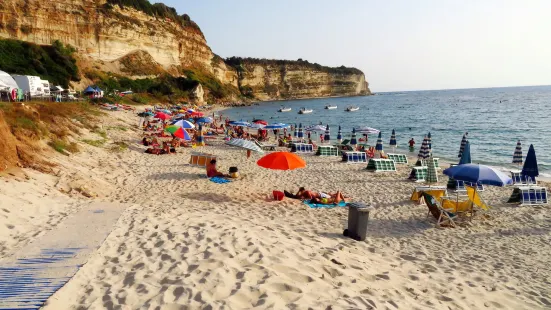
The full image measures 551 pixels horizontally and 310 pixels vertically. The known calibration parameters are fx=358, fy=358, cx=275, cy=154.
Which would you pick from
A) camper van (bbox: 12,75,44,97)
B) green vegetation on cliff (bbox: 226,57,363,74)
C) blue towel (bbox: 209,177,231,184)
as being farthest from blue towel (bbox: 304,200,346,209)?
green vegetation on cliff (bbox: 226,57,363,74)

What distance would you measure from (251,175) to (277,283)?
9810 mm

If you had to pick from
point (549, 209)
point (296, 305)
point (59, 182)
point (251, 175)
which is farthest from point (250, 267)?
point (549, 209)

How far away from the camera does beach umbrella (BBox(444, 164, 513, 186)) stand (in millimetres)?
8758

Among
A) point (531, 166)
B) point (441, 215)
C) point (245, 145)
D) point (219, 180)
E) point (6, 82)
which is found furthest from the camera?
point (6, 82)

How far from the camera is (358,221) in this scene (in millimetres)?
7363

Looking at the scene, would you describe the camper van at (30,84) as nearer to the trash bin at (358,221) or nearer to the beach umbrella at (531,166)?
the trash bin at (358,221)

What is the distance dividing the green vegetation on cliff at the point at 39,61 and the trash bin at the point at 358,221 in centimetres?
4282

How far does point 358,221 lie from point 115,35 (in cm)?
6036

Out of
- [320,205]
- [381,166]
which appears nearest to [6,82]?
[320,205]

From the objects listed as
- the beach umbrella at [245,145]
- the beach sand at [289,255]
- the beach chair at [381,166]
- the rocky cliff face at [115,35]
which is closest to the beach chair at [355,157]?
the beach chair at [381,166]

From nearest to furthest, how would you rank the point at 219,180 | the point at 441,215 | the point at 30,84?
the point at 441,215
the point at 219,180
the point at 30,84

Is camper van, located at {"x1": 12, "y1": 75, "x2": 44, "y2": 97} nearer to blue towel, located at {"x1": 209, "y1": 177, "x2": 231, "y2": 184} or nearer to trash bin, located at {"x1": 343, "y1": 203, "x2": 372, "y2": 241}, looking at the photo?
blue towel, located at {"x1": 209, "y1": 177, "x2": 231, "y2": 184}

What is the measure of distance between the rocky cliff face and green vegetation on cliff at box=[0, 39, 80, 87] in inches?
144

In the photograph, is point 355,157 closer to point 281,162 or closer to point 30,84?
point 281,162
